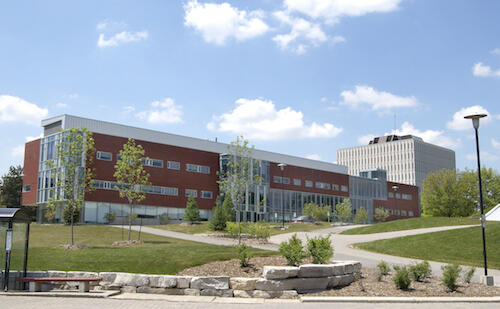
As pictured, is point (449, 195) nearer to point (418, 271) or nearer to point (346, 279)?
point (418, 271)

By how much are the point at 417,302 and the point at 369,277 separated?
11.0ft

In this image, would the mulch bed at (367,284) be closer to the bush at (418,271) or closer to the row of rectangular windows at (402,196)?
the bush at (418,271)

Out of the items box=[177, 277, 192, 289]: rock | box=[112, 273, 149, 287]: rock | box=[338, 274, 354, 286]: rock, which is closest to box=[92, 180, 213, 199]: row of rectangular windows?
→ box=[112, 273, 149, 287]: rock

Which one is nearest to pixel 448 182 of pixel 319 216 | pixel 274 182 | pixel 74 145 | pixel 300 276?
pixel 319 216

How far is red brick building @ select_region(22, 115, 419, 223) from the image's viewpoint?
176 feet

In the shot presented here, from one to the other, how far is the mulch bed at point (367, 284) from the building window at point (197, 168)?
4650 centimetres

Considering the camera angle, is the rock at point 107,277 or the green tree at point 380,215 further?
the green tree at point 380,215

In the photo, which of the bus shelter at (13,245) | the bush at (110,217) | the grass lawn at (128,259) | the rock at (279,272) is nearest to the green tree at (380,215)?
the bush at (110,217)

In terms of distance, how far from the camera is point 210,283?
1395 centimetres

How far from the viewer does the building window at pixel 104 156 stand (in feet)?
174

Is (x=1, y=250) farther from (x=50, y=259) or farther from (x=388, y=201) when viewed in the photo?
(x=388, y=201)

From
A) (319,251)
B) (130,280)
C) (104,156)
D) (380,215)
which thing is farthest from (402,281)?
(380,215)

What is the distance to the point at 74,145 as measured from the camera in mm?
26734

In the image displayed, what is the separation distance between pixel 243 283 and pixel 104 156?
42.9 metres
